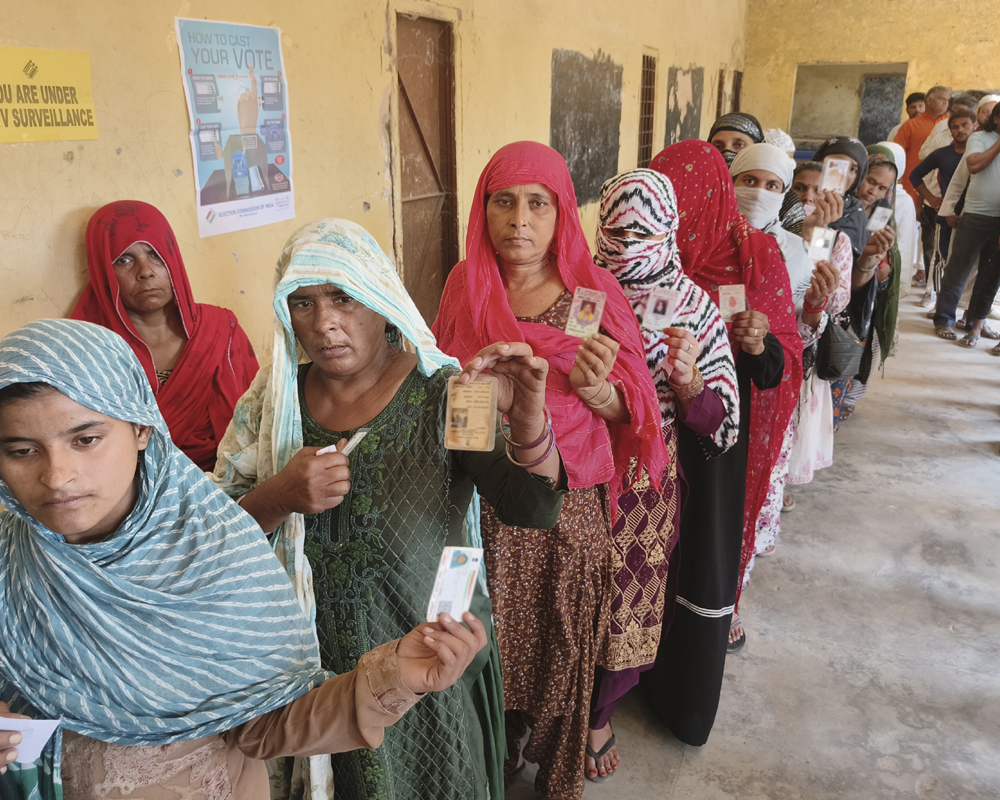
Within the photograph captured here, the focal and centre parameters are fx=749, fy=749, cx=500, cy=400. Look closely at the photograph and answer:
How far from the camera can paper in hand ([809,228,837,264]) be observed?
11.3ft

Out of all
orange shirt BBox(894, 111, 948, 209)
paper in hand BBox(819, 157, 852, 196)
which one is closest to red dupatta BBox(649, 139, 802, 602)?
paper in hand BBox(819, 157, 852, 196)

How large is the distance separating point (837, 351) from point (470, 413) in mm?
3030

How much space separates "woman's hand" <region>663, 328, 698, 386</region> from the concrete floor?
1.50m

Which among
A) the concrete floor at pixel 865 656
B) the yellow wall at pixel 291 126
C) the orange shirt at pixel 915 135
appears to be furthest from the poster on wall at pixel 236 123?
the orange shirt at pixel 915 135

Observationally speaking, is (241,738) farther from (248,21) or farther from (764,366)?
(248,21)

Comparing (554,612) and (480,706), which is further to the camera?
(554,612)

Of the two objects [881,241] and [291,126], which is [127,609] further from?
[881,241]

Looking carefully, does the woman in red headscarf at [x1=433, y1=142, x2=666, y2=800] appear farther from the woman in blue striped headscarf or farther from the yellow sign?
the yellow sign

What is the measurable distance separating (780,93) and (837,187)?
36.0ft

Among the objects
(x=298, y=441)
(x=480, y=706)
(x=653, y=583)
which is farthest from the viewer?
(x=653, y=583)

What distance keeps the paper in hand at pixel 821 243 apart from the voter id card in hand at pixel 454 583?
2.72 m

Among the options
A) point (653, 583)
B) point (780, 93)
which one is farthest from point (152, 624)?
point (780, 93)

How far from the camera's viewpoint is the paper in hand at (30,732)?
1.10 m

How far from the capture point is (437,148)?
5.02 meters
